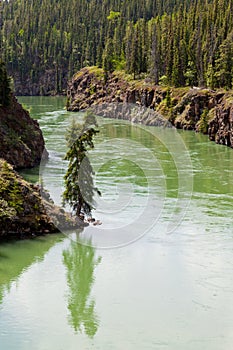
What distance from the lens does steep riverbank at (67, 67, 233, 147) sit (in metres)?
105

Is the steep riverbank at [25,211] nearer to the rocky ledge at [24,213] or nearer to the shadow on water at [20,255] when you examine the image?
the rocky ledge at [24,213]

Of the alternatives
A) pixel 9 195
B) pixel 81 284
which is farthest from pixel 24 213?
pixel 81 284

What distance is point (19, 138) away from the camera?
238 ft

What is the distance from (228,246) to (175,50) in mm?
103321

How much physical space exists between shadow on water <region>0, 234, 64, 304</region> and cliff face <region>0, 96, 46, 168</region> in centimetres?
2397

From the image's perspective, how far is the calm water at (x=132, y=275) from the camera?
3212 cm

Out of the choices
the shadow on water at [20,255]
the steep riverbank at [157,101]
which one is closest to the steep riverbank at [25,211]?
the shadow on water at [20,255]

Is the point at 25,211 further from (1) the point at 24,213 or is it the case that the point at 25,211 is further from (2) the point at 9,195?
(2) the point at 9,195

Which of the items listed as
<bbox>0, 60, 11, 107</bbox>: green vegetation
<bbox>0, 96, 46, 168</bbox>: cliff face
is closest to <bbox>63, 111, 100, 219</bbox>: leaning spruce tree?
<bbox>0, 96, 46, 168</bbox>: cliff face

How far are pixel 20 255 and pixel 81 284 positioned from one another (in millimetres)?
6000

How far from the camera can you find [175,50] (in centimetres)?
14312

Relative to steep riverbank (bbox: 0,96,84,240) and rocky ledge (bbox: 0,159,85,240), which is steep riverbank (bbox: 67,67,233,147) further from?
rocky ledge (bbox: 0,159,85,240)

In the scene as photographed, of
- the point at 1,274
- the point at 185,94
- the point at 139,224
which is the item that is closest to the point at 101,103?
the point at 185,94

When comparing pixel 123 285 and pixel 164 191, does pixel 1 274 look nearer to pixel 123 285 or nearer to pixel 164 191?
pixel 123 285
